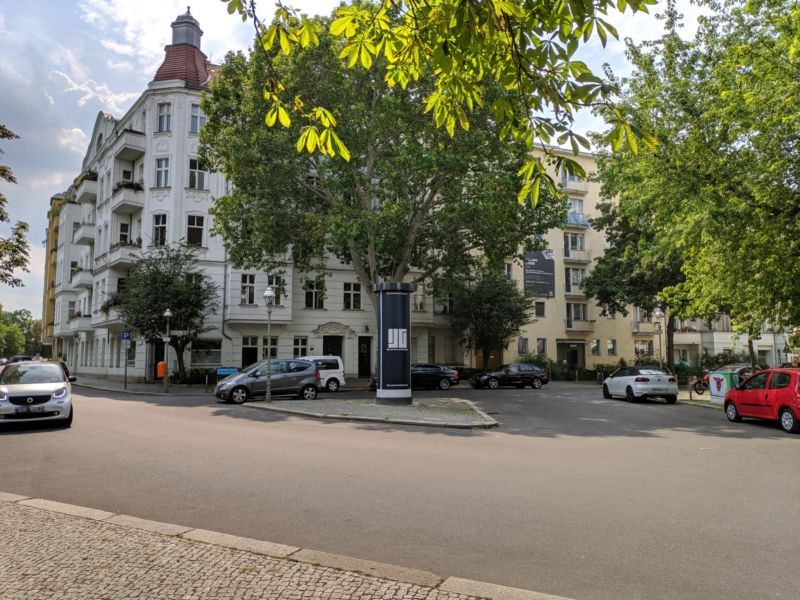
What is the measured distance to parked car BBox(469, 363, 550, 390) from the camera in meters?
Result: 33.6

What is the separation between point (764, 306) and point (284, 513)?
60.8 ft

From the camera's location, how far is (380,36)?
3893 mm

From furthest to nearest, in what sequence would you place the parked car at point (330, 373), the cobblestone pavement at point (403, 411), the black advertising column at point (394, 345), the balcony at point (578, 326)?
1. the balcony at point (578, 326)
2. the parked car at point (330, 373)
3. the black advertising column at point (394, 345)
4. the cobblestone pavement at point (403, 411)

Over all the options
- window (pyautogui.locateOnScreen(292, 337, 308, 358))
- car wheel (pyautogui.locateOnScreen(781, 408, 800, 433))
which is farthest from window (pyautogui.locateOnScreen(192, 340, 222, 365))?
car wheel (pyautogui.locateOnScreen(781, 408, 800, 433))

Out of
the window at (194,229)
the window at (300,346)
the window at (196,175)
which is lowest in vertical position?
the window at (300,346)

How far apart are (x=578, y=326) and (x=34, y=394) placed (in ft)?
144

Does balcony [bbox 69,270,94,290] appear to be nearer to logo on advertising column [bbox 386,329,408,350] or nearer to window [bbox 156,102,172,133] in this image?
window [bbox 156,102,172,133]

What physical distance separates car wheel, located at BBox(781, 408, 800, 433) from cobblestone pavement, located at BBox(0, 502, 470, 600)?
13.5m

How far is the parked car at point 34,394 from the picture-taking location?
12.1 metres

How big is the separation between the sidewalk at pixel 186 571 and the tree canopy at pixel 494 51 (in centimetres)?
272

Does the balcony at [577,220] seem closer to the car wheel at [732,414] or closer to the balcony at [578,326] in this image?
the balcony at [578,326]

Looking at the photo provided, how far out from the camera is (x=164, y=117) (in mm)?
35406

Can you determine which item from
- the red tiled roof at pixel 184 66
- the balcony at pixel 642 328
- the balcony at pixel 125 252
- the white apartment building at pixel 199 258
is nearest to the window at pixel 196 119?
the white apartment building at pixel 199 258

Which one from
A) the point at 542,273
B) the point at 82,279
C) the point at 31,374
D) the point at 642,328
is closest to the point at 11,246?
the point at 31,374
